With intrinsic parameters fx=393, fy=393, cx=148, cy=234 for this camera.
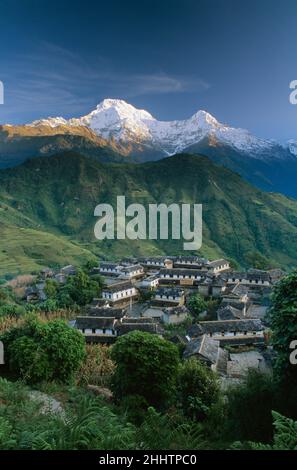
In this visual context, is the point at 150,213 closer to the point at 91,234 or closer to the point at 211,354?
the point at 91,234

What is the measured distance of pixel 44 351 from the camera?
2538 cm

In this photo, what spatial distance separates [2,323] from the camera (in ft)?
147

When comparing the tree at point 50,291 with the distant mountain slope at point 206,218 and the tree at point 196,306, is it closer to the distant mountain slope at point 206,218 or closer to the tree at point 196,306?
the tree at point 196,306

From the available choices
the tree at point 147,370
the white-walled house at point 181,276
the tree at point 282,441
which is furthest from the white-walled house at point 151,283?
the tree at point 282,441

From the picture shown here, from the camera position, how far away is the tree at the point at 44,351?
2431 cm

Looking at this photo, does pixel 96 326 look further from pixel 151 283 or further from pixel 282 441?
pixel 282 441

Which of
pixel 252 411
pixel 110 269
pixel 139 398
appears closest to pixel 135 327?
pixel 139 398

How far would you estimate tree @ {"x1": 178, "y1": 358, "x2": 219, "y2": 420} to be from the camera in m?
22.0

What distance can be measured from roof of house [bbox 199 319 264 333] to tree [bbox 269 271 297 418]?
961 inches

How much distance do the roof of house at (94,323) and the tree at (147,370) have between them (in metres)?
18.1

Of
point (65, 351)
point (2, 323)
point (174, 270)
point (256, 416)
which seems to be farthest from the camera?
point (174, 270)

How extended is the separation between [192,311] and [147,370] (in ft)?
96.9

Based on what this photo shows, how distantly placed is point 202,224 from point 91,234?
46381 millimetres
